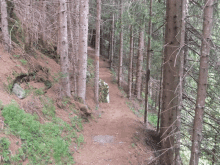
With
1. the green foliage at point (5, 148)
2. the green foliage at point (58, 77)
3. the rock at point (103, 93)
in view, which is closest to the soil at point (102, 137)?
the green foliage at point (5, 148)

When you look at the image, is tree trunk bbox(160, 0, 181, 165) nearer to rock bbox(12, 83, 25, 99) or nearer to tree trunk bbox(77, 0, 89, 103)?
tree trunk bbox(77, 0, 89, 103)

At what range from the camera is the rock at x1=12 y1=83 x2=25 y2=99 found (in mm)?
5239

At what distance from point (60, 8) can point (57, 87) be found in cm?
366

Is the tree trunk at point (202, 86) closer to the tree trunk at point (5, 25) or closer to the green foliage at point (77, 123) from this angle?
the green foliage at point (77, 123)

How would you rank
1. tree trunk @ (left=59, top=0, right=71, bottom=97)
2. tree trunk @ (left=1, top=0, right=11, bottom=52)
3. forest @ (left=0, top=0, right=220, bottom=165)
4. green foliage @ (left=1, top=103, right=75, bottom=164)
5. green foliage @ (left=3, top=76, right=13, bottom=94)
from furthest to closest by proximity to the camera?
1. tree trunk @ (left=59, top=0, right=71, bottom=97)
2. tree trunk @ (left=1, top=0, right=11, bottom=52)
3. green foliage @ (left=3, top=76, right=13, bottom=94)
4. green foliage @ (left=1, top=103, right=75, bottom=164)
5. forest @ (left=0, top=0, right=220, bottom=165)

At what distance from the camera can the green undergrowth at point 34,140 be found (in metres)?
3.62

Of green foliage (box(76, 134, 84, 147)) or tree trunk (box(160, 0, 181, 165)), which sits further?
green foliage (box(76, 134, 84, 147))

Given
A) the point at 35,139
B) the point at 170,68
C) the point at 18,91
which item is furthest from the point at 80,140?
the point at 170,68

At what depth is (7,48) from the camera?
19.6 ft

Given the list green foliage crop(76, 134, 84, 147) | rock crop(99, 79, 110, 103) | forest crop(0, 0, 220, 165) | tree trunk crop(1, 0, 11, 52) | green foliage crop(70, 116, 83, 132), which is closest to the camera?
forest crop(0, 0, 220, 165)

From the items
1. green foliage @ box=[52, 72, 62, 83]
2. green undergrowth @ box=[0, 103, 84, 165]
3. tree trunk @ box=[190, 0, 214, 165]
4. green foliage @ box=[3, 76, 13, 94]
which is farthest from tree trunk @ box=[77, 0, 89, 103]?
tree trunk @ box=[190, 0, 214, 165]

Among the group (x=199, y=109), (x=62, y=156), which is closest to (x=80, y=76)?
(x=62, y=156)

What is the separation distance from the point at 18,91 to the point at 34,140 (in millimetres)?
2032

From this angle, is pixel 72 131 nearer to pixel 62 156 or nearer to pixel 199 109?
pixel 62 156
